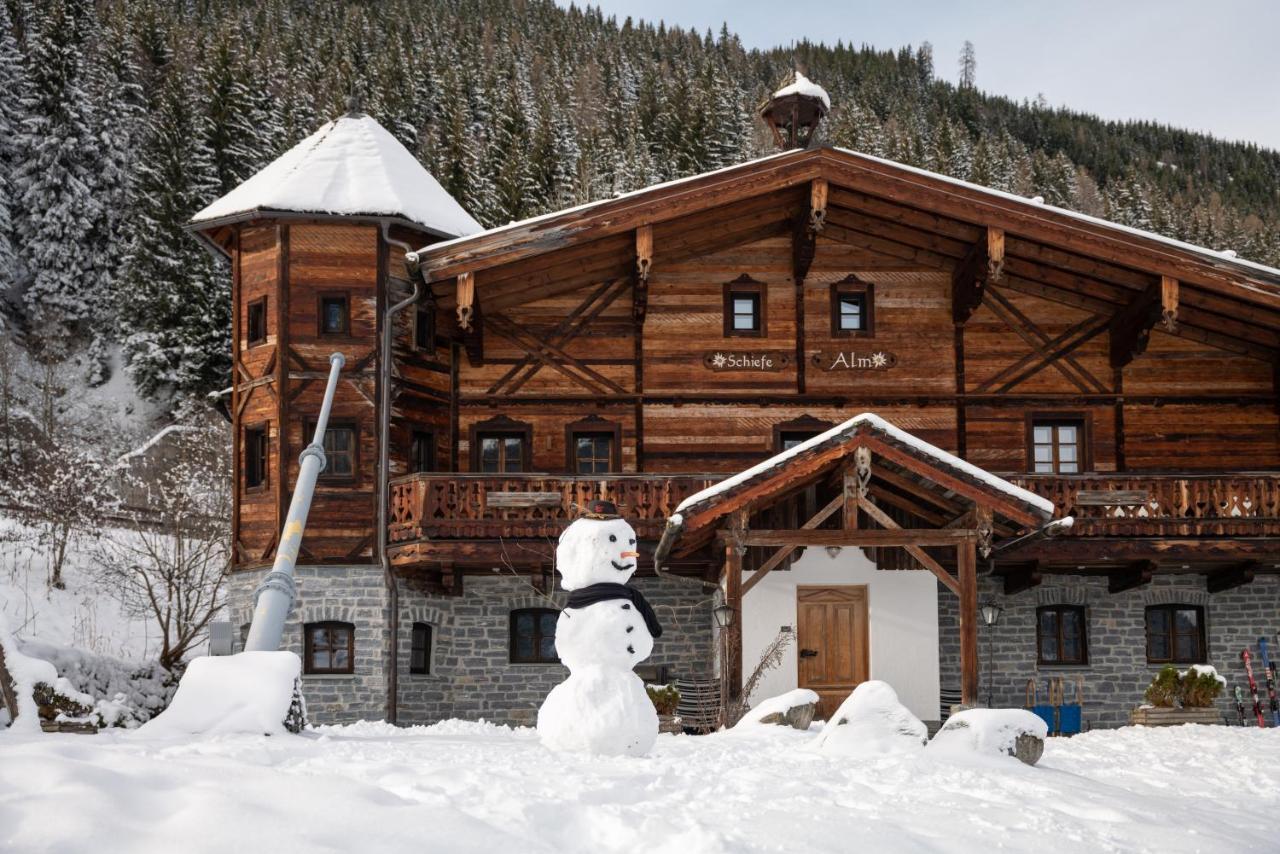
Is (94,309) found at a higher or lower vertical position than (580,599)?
higher

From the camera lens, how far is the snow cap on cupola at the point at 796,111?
77.3ft

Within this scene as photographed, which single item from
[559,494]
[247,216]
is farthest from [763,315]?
[247,216]

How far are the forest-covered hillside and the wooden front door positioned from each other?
86.6 ft

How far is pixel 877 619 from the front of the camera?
20.4m

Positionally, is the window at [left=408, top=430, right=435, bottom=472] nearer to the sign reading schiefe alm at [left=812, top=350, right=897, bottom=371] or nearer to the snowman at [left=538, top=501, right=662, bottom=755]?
the sign reading schiefe alm at [left=812, top=350, right=897, bottom=371]

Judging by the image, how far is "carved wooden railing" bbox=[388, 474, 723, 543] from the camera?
790 inches

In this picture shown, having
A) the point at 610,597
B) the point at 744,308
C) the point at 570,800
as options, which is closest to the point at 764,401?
the point at 744,308

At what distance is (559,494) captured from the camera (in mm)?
20219

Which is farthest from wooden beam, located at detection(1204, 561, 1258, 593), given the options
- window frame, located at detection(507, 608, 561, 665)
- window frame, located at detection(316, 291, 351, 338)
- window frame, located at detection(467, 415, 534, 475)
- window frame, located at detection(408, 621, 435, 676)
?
window frame, located at detection(316, 291, 351, 338)

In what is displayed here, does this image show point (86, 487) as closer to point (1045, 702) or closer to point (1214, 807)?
point (1045, 702)

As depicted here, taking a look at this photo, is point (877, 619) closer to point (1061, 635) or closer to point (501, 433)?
point (1061, 635)

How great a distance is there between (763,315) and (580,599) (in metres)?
11.9

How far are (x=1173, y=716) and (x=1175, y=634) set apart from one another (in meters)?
3.71

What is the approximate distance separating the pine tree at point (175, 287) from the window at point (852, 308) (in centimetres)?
2499
